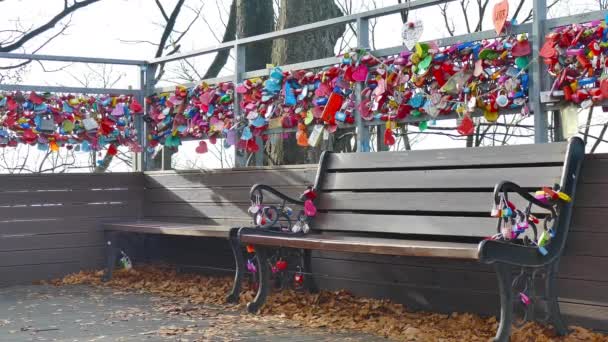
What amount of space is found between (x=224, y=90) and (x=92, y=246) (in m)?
1.67

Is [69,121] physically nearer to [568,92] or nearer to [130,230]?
[130,230]

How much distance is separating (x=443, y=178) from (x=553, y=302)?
93 centimetres

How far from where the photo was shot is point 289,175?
5695 millimetres

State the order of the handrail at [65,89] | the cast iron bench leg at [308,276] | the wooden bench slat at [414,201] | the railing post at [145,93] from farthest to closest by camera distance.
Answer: the railing post at [145,93], the handrail at [65,89], the cast iron bench leg at [308,276], the wooden bench slat at [414,201]

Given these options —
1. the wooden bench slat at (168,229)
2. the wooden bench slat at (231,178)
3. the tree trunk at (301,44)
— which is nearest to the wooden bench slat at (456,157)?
the wooden bench slat at (231,178)

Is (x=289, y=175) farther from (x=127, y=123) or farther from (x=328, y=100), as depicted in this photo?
(x=127, y=123)

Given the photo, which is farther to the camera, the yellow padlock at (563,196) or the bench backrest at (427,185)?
the bench backrest at (427,185)

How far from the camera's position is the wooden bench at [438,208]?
381cm

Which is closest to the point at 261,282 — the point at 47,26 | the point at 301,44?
the point at 301,44

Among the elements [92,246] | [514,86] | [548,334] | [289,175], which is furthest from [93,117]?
[548,334]

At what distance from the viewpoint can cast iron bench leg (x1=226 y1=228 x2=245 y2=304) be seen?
5078 millimetres

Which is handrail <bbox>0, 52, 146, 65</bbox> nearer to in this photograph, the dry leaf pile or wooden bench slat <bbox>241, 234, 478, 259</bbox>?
the dry leaf pile

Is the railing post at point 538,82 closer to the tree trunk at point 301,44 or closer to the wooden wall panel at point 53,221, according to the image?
the wooden wall panel at point 53,221

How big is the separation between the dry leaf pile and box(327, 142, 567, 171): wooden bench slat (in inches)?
31.2
